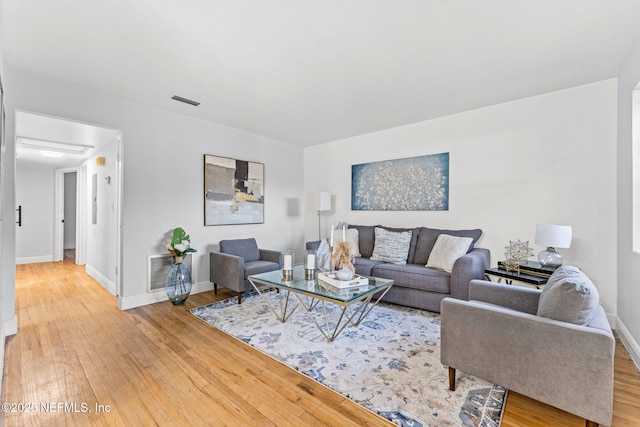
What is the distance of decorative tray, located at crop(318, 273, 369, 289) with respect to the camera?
99.7 inches

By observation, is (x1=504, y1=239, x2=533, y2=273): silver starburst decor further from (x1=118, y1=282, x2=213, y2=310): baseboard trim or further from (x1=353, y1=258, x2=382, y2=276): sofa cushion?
(x1=118, y1=282, x2=213, y2=310): baseboard trim

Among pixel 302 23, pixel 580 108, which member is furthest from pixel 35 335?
pixel 580 108

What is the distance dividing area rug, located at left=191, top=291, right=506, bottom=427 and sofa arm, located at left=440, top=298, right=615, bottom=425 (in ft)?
0.76

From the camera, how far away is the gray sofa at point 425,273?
9.52 ft

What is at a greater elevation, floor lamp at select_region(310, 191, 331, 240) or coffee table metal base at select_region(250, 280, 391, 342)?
floor lamp at select_region(310, 191, 331, 240)

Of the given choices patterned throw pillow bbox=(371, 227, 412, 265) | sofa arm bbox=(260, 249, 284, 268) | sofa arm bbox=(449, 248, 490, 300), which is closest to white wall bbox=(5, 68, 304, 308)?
sofa arm bbox=(260, 249, 284, 268)

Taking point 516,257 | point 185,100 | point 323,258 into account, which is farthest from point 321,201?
point 516,257

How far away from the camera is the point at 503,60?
2.49 metres

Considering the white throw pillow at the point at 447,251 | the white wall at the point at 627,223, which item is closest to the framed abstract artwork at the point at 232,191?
the white throw pillow at the point at 447,251

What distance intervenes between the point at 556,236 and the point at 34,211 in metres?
9.35

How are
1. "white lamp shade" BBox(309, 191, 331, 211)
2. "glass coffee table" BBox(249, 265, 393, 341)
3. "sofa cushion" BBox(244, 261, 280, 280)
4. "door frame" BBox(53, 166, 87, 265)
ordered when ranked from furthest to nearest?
"door frame" BBox(53, 166, 87, 265) → "white lamp shade" BBox(309, 191, 331, 211) → "sofa cushion" BBox(244, 261, 280, 280) → "glass coffee table" BBox(249, 265, 393, 341)

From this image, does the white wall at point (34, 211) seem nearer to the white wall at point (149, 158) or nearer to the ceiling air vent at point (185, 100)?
the white wall at point (149, 158)

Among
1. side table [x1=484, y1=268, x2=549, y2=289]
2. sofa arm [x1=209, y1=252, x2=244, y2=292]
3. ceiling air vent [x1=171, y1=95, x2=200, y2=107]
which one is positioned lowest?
sofa arm [x1=209, y1=252, x2=244, y2=292]

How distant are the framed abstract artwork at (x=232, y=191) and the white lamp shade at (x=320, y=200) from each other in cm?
88
